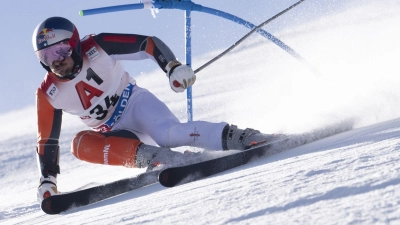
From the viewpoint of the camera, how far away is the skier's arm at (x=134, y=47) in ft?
12.7

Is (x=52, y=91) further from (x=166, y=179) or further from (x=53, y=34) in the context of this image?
(x=166, y=179)

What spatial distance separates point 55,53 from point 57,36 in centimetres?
11

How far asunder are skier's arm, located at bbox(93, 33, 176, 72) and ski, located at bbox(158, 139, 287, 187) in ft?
2.80

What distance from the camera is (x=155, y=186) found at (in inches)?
133

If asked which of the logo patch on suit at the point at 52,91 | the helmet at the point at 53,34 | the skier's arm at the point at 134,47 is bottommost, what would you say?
the logo patch on suit at the point at 52,91

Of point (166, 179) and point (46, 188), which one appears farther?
point (46, 188)

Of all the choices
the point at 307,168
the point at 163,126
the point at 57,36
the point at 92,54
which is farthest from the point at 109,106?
the point at 307,168

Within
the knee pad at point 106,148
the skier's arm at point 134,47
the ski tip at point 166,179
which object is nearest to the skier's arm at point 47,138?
the knee pad at point 106,148

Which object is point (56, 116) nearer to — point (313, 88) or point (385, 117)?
point (385, 117)

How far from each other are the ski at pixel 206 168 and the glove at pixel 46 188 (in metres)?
1.05

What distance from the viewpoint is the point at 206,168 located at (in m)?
3.15

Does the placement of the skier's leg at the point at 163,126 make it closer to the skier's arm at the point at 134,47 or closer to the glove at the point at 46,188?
the skier's arm at the point at 134,47

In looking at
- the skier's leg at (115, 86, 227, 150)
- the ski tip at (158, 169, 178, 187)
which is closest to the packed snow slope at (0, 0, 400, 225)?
the ski tip at (158, 169, 178, 187)

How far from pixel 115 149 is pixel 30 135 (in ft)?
34.6
